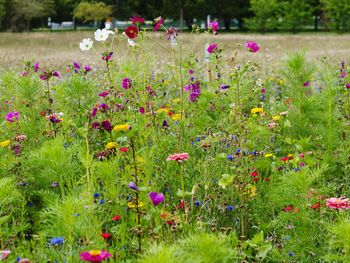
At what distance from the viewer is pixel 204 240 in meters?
2.04

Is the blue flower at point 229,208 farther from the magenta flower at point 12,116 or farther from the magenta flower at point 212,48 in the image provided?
the magenta flower at point 12,116

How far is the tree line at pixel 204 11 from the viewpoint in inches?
1724

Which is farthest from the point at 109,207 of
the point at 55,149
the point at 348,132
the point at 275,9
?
the point at 275,9

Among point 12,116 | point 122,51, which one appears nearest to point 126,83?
point 12,116

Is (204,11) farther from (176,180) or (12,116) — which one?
(176,180)

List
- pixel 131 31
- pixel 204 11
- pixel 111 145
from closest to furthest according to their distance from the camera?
1. pixel 111 145
2. pixel 131 31
3. pixel 204 11

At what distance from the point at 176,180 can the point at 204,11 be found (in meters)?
49.0

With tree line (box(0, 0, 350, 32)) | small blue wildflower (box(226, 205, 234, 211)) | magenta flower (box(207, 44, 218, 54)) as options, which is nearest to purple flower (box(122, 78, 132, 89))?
magenta flower (box(207, 44, 218, 54))

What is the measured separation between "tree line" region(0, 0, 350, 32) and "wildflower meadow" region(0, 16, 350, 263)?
38793 millimetres

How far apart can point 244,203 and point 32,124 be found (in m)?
1.86

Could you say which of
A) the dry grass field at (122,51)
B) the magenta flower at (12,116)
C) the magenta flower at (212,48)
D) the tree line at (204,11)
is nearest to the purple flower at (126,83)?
the dry grass field at (122,51)

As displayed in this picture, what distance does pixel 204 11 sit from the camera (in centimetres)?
5103

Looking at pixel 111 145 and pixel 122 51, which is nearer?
pixel 111 145

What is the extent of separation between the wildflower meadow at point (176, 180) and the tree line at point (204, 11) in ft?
127
